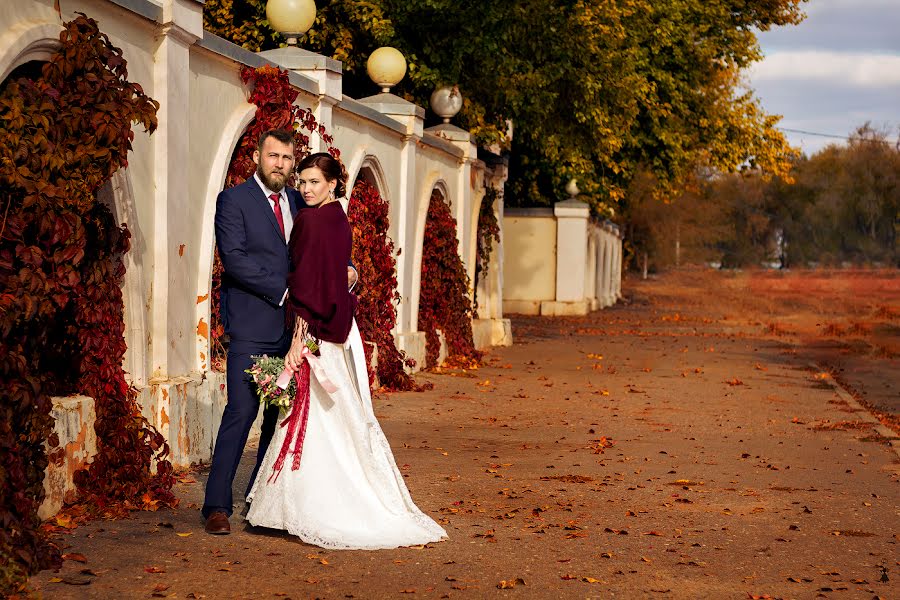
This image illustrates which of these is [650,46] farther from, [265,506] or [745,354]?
[265,506]

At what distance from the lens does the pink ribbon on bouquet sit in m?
6.73

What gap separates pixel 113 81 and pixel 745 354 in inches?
612

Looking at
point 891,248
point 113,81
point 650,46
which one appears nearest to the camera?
point 113,81

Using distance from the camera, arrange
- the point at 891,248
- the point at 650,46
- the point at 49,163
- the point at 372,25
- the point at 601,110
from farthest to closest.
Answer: the point at 891,248
the point at 650,46
the point at 601,110
the point at 372,25
the point at 49,163

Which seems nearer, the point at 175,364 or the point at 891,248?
the point at 175,364

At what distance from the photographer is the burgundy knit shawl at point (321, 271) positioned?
677 centimetres

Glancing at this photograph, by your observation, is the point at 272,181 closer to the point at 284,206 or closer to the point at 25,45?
the point at 284,206

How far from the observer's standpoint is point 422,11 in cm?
1880

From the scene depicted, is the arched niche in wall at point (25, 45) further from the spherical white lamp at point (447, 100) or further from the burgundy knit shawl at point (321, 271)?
the spherical white lamp at point (447, 100)

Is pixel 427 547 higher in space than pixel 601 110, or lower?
lower

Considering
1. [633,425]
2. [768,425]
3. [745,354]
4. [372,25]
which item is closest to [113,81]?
[633,425]

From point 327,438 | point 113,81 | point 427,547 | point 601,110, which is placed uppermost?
point 601,110

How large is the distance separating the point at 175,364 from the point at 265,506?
2.41 meters

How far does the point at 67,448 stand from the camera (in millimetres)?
7109
